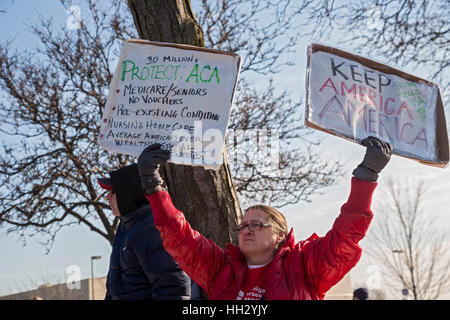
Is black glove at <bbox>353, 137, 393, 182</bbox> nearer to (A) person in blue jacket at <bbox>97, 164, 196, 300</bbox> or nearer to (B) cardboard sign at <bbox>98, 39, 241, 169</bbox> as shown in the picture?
(B) cardboard sign at <bbox>98, 39, 241, 169</bbox>

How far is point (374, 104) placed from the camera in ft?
12.5

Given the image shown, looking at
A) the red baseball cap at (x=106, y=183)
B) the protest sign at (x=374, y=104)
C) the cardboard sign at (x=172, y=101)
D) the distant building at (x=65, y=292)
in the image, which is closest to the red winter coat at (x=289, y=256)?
the cardboard sign at (x=172, y=101)

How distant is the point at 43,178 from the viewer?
11281 mm

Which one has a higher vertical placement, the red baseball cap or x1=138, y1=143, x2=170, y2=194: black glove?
the red baseball cap

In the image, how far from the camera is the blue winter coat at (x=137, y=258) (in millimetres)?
3580

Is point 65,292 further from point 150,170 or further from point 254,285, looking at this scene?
point 254,285

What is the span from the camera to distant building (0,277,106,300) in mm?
29422

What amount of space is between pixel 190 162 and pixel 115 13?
31.6 ft

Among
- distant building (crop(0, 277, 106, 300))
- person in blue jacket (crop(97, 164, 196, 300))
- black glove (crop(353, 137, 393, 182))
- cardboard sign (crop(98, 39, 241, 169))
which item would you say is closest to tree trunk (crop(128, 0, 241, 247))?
person in blue jacket (crop(97, 164, 196, 300))

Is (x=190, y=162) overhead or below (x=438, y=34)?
below

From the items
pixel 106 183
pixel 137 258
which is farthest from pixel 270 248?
pixel 106 183

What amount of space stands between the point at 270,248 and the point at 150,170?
78 centimetres
